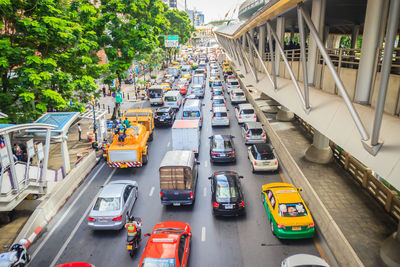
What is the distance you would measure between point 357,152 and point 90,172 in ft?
51.0

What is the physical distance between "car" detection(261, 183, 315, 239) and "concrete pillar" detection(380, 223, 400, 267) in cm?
218

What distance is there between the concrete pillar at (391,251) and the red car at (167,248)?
240 inches

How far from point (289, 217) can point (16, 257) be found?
30.8ft

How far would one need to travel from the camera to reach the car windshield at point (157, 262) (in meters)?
8.28

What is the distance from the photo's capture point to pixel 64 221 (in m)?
12.8

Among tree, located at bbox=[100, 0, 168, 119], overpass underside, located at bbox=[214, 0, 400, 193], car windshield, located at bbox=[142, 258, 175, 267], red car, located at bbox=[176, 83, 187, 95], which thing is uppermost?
tree, located at bbox=[100, 0, 168, 119]

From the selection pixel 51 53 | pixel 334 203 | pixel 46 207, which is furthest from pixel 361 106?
pixel 51 53

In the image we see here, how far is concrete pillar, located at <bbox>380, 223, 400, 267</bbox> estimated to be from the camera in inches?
337

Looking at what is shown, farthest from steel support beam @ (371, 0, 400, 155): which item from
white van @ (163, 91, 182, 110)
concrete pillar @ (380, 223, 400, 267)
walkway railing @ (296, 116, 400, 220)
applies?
white van @ (163, 91, 182, 110)

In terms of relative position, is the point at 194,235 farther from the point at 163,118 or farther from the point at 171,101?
the point at 171,101

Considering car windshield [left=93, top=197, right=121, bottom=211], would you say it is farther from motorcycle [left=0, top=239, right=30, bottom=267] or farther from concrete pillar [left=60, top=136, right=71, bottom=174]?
concrete pillar [left=60, top=136, right=71, bottom=174]

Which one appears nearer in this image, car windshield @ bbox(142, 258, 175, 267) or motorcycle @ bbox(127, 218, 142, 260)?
car windshield @ bbox(142, 258, 175, 267)

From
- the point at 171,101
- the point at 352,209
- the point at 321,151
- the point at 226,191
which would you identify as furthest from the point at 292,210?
the point at 171,101

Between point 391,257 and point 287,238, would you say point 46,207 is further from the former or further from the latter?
point 391,257
